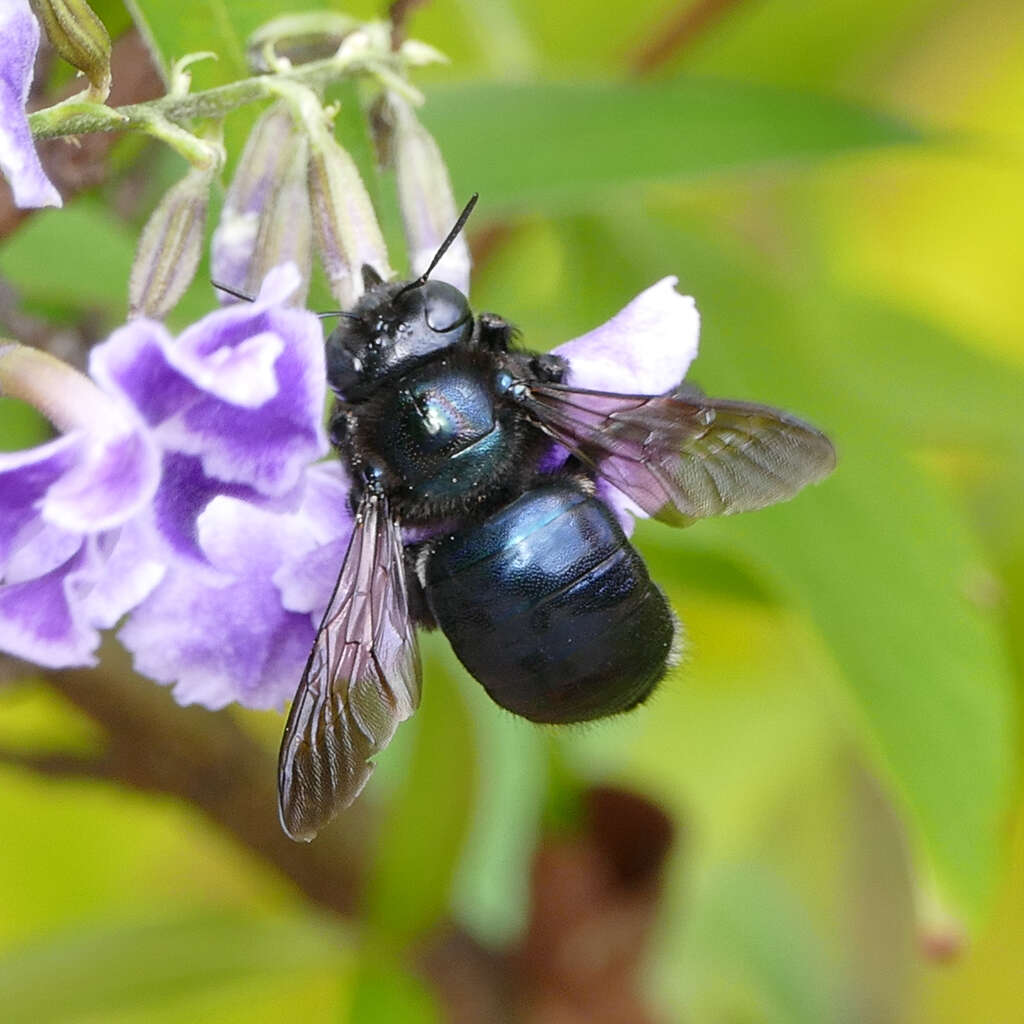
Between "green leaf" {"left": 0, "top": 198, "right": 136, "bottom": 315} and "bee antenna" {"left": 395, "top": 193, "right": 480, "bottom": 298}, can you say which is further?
"green leaf" {"left": 0, "top": 198, "right": 136, "bottom": 315}

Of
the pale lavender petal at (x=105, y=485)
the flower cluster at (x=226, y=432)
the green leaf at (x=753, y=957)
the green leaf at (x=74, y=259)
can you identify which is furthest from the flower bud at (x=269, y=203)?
the green leaf at (x=753, y=957)

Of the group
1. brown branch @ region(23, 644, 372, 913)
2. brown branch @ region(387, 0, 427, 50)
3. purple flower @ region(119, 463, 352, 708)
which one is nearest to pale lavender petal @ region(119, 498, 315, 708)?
purple flower @ region(119, 463, 352, 708)

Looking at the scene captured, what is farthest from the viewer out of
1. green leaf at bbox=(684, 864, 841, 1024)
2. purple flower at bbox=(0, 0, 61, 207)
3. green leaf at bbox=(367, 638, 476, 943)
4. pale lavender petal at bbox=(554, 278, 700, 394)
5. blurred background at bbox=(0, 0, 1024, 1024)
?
green leaf at bbox=(684, 864, 841, 1024)

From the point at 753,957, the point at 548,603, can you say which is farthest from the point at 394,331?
the point at 753,957

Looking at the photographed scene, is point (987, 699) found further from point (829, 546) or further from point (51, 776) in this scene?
point (51, 776)

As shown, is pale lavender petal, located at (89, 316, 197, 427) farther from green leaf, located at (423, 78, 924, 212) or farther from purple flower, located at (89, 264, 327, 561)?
green leaf, located at (423, 78, 924, 212)

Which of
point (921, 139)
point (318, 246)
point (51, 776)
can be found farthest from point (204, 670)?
point (921, 139)

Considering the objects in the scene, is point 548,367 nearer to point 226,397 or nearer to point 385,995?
point 226,397
